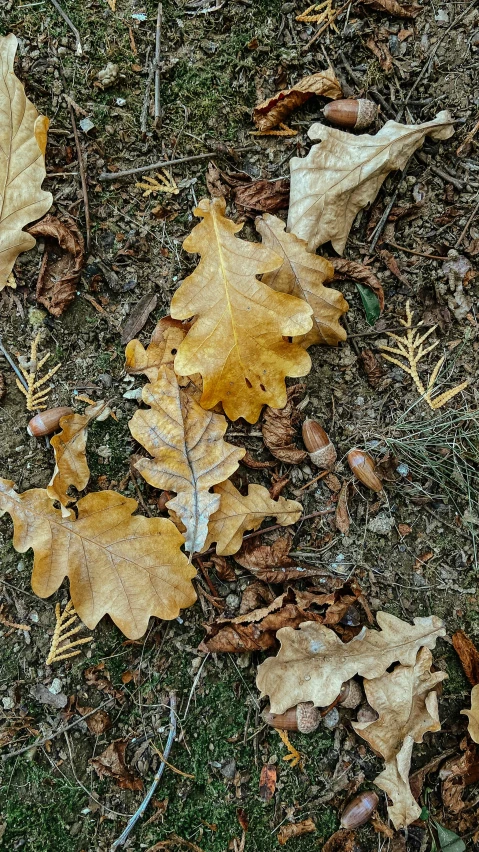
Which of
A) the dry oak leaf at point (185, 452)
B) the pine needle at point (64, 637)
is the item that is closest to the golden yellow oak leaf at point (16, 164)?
the dry oak leaf at point (185, 452)

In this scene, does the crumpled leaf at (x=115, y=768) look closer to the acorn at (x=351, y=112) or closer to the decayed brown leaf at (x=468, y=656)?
the decayed brown leaf at (x=468, y=656)

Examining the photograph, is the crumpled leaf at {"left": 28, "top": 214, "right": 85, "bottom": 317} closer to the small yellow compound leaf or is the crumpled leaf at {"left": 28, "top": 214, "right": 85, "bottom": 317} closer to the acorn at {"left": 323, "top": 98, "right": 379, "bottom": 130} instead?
the acorn at {"left": 323, "top": 98, "right": 379, "bottom": 130}

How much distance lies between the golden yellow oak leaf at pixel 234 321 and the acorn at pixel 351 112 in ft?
2.18

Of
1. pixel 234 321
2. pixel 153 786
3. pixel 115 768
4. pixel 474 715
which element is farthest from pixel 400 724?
pixel 234 321

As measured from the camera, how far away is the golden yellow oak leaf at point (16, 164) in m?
2.48

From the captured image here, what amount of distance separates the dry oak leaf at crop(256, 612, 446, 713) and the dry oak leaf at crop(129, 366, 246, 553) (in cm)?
57

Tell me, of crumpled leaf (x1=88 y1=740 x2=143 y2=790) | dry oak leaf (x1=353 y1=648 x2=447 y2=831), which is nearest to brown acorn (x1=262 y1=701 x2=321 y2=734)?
dry oak leaf (x1=353 y1=648 x2=447 y2=831)

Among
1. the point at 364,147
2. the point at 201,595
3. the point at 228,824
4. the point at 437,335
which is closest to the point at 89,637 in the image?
the point at 201,595

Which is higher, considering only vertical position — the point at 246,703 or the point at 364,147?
the point at 364,147

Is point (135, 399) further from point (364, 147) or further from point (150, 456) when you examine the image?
point (364, 147)

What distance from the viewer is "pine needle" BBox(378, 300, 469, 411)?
2.78m

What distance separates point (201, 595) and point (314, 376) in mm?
1082

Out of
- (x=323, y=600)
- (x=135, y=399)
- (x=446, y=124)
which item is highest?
(x=446, y=124)

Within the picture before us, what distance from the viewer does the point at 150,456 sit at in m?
2.64
